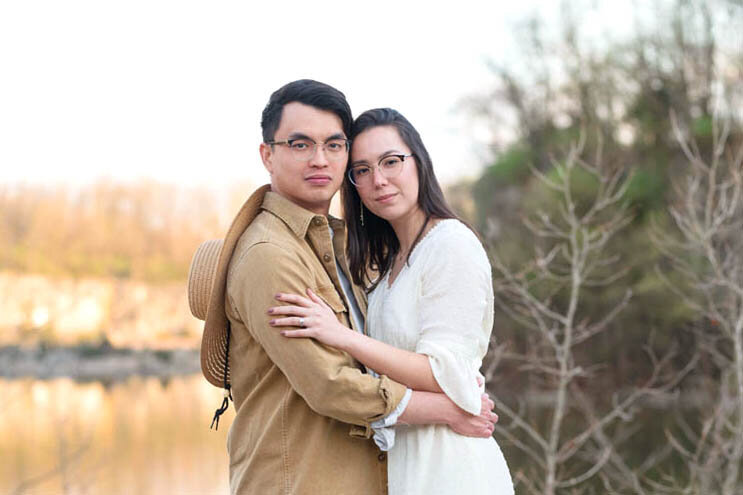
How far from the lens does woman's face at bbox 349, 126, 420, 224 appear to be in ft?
7.73

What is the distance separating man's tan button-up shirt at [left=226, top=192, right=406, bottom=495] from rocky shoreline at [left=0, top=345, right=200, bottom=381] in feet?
65.2

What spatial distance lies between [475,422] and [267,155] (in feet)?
2.92

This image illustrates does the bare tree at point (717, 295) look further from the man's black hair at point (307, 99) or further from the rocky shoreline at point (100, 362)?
the rocky shoreline at point (100, 362)

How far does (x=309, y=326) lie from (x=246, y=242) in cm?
29

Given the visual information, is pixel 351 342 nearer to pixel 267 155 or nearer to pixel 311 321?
pixel 311 321

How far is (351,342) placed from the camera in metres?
2.04

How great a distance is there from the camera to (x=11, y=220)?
1004 inches

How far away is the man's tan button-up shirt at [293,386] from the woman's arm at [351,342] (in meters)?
0.03

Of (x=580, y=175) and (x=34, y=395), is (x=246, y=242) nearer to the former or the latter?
(x=580, y=175)

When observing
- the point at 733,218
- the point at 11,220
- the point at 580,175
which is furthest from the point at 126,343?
the point at 733,218

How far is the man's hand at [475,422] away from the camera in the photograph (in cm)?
215

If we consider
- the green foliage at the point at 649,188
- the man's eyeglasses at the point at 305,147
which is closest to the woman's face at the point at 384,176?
the man's eyeglasses at the point at 305,147

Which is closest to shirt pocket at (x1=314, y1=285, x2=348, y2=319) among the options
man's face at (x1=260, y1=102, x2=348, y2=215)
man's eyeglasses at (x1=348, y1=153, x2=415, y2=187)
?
man's face at (x1=260, y1=102, x2=348, y2=215)

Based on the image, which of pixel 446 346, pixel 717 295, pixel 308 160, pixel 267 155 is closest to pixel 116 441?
pixel 717 295
